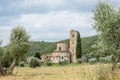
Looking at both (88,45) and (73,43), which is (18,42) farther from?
(88,45)

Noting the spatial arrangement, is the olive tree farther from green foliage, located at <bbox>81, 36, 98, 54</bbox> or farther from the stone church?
green foliage, located at <bbox>81, 36, 98, 54</bbox>

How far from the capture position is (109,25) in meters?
30.2

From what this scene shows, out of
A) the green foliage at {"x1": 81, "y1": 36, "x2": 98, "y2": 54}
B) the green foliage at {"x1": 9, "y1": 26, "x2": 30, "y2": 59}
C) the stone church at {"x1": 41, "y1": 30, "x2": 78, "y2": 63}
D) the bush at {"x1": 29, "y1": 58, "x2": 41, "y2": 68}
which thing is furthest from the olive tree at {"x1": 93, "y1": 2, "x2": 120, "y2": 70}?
the green foliage at {"x1": 81, "y1": 36, "x2": 98, "y2": 54}

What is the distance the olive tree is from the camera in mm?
30188

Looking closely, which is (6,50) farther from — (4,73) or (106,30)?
(106,30)

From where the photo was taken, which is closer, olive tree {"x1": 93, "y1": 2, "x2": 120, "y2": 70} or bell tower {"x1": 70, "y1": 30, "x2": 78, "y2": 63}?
olive tree {"x1": 93, "y1": 2, "x2": 120, "y2": 70}

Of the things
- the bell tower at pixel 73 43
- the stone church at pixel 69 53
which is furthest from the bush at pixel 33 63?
the bell tower at pixel 73 43

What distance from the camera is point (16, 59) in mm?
39094

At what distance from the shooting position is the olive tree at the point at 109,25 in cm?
3019

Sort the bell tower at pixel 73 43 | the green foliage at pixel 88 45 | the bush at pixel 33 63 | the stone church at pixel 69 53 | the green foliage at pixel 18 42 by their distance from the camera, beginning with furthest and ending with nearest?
the green foliage at pixel 88 45 → the stone church at pixel 69 53 → the bell tower at pixel 73 43 → the bush at pixel 33 63 → the green foliage at pixel 18 42

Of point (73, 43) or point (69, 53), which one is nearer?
point (73, 43)

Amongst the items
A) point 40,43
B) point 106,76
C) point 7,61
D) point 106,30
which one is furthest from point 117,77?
point 40,43

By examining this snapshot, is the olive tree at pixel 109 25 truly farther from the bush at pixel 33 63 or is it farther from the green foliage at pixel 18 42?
the bush at pixel 33 63

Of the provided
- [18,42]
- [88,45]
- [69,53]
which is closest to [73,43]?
[69,53]
